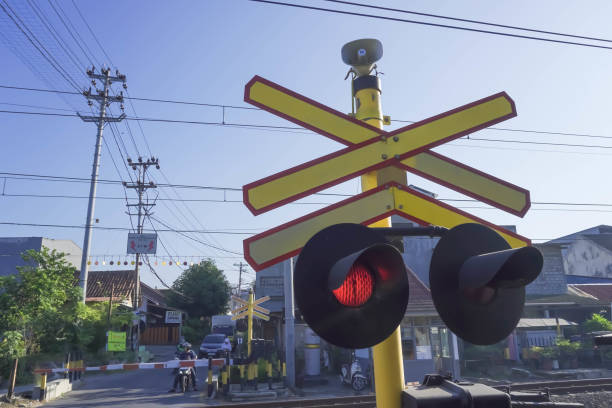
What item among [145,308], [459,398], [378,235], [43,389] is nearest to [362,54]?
[378,235]

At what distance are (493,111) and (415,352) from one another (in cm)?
1584

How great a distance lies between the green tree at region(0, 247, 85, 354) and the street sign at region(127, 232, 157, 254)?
44.5 ft

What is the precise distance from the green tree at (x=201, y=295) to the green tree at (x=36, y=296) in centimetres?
2598

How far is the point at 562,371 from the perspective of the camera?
736 inches

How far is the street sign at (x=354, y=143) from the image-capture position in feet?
7.26

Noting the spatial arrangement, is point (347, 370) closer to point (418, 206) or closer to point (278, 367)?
point (278, 367)

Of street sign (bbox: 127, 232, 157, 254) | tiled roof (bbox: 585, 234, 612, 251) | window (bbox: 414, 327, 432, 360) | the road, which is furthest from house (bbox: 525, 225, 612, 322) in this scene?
street sign (bbox: 127, 232, 157, 254)

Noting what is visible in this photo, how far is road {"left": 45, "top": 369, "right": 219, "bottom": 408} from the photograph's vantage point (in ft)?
41.5

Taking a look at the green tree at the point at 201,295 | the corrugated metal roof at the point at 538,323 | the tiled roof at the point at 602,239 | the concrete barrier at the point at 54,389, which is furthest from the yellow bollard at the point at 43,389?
the tiled roof at the point at 602,239

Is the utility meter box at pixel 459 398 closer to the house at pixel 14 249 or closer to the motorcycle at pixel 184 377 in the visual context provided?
the motorcycle at pixel 184 377

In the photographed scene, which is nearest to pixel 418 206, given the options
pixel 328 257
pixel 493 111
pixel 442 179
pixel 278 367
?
pixel 442 179

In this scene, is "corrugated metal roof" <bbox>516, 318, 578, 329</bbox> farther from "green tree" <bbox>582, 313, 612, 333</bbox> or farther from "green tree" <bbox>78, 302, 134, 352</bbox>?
"green tree" <bbox>78, 302, 134, 352</bbox>

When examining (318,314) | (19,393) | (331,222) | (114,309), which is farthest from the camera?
(114,309)

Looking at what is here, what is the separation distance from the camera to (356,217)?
6.92 ft
